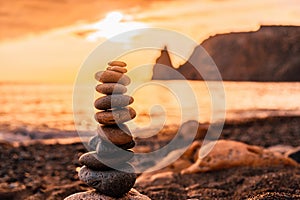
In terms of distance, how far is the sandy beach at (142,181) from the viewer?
8.65 meters

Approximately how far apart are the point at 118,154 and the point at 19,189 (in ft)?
15.9

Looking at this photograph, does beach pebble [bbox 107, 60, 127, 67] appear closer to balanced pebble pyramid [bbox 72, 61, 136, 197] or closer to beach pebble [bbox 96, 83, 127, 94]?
balanced pebble pyramid [bbox 72, 61, 136, 197]

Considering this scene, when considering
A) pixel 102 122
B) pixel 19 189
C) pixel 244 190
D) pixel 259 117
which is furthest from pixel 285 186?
pixel 259 117

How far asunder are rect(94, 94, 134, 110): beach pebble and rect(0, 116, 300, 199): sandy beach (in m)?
2.64

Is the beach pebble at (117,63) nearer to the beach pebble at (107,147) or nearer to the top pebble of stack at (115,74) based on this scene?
the top pebble of stack at (115,74)

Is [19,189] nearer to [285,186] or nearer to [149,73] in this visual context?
[149,73]

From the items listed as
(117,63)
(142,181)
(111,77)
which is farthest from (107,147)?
(142,181)

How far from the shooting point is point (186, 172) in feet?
38.2

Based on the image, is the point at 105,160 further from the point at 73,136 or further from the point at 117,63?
the point at 73,136

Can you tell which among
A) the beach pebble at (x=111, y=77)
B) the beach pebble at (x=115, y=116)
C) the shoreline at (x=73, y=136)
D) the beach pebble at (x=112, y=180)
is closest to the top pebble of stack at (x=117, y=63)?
the beach pebble at (x=111, y=77)

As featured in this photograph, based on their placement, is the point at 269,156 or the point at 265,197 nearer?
the point at 265,197

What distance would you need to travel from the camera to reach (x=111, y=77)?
21.8 ft

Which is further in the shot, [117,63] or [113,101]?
[117,63]

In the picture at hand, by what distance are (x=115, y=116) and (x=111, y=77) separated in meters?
0.60
